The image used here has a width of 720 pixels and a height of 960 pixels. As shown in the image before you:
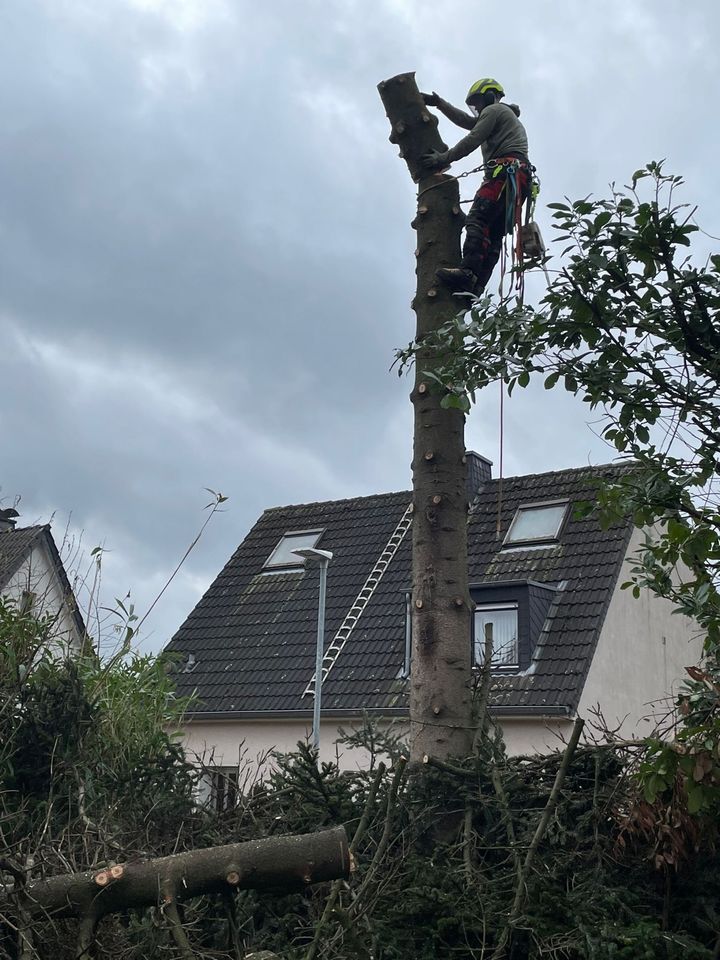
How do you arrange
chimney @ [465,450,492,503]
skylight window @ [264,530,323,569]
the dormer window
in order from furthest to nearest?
skylight window @ [264,530,323,569]
chimney @ [465,450,492,503]
the dormer window

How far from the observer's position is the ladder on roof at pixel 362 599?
17703 mm

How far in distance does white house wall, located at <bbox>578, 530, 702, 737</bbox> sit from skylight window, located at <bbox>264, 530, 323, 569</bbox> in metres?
5.84

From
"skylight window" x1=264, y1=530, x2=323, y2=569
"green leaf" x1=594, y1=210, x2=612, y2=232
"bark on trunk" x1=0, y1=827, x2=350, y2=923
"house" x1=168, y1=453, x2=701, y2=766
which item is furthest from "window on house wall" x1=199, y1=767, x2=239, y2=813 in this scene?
"skylight window" x1=264, y1=530, x2=323, y2=569

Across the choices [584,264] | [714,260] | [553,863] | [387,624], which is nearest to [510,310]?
[584,264]

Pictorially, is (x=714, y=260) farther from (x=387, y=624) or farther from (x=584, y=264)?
(x=387, y=624)

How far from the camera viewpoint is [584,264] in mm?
5402

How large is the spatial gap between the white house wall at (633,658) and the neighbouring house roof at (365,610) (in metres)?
0.45

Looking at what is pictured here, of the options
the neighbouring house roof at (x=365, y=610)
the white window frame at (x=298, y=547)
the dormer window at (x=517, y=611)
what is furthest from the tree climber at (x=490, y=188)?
→ the white window frame at (x=298, y=547)

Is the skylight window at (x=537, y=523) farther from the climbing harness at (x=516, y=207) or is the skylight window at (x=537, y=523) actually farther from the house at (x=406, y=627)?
the climbing harness at (x=516, y=207)

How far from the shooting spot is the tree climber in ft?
23.1

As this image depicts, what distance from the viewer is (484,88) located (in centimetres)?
761

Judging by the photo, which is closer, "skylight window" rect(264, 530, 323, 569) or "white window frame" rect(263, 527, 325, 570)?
"white window frame" rect(263, 527, 325, 570)

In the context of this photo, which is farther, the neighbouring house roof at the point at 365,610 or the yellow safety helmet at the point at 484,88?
the neighbouring house roof at the point at 365,610

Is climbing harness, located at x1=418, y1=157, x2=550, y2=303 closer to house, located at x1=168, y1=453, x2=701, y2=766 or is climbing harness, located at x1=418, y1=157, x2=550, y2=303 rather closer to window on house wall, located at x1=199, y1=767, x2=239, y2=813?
window on house wall, located at x1=199, y1=767, x2=239, y2=813
